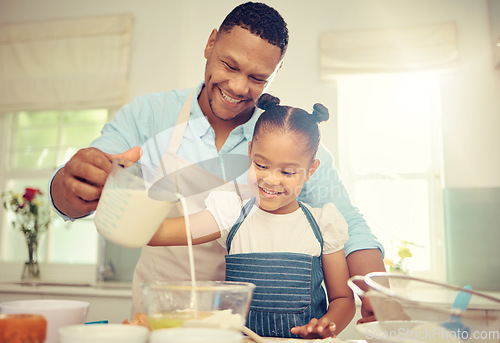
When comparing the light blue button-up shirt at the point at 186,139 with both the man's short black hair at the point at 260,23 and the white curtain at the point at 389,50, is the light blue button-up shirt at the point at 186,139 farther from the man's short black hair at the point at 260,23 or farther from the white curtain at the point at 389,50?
the white curtain at the point at 389,50

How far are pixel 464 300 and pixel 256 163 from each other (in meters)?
0.65

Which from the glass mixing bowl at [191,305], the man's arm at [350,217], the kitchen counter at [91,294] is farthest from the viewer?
the kitchen counter at [91,294]

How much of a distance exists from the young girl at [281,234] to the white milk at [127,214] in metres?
0.25

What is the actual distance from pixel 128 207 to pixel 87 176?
15 centimetres

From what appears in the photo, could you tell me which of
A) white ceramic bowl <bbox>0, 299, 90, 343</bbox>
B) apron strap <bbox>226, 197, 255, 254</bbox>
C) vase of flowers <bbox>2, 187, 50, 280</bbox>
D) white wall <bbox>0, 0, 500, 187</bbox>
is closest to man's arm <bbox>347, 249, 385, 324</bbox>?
apron strap <bbox>226, 197, 255, 254</bbox>

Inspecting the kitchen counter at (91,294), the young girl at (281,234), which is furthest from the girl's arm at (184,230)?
the kitchen counter at (91,294)

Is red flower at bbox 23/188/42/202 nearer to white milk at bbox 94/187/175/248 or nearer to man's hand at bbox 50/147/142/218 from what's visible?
man's hand at bbox 50/147/142/218

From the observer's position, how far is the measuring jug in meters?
0.65

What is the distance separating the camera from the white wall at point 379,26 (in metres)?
2.52

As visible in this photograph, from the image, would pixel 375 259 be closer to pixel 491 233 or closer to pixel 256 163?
pixel 256 163

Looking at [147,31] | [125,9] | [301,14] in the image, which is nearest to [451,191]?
[301,14]

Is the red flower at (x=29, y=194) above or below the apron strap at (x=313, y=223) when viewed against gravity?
above

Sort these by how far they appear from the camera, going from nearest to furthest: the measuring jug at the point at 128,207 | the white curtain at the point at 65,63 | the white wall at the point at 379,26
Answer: the measuring jug at the point at 128,207 → the white wall at the point at 379,26 → the white curtain at the point at 65,63

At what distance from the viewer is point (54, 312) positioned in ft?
1.75
